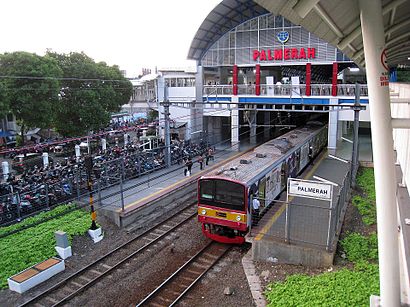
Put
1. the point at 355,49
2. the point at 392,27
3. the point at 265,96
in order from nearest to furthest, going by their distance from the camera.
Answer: the point at 392,27, the point at 355,49, the point at 265,96

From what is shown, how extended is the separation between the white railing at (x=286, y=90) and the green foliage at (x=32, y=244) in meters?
13.9

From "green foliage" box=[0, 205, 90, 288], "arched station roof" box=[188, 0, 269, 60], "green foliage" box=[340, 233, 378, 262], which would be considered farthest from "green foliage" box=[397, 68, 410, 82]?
"green foliage" box=[0, 205, 90, 288]

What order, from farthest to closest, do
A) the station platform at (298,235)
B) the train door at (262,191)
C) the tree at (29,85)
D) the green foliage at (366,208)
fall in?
the tree at (29,85)
the green foliage at (366,208)
the train door at (262,191)
the station platform at (298,235)

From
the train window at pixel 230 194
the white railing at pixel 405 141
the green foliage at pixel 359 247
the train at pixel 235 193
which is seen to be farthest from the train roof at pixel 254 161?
the white railing at pixel 405 141

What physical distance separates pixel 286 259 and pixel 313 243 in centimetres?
78

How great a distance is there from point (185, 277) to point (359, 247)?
4478mm

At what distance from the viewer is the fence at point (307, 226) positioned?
29.6 ft

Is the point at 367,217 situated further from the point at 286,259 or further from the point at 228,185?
the point at 228,185

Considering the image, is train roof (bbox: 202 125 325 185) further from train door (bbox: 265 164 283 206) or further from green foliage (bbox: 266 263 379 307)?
green foliage (bbox: 266 263 379 307)

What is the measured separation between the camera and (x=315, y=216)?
438 inches

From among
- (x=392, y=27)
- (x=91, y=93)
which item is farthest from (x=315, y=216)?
(x=91, y=93)

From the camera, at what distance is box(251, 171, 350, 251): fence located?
9008 mm

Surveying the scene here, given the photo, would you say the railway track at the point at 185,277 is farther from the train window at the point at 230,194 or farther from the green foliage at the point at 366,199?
the green foliage at the point at 366,199

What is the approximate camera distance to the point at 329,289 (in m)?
7.36
